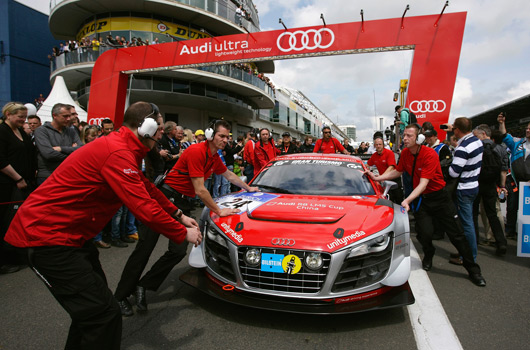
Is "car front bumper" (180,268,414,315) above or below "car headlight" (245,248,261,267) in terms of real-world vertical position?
below

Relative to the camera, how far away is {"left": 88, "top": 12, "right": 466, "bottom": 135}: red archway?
869 centimetres

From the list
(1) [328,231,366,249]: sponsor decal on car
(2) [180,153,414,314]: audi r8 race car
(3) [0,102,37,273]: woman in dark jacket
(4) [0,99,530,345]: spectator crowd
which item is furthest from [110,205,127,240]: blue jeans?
(1) [328,231,366,249]: sponsor decal on car

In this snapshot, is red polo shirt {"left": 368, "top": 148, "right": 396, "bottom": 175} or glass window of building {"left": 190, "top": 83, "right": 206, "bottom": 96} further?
glass window of building {"left": 190, "top": 83, "right": 206, "bottom": 96}

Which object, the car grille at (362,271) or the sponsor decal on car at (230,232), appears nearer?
the car grille at (362,271)

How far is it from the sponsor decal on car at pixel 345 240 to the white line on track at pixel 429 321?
0.83m

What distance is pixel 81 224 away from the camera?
5.82ft

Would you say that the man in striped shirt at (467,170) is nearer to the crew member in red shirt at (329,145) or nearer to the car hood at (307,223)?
the car hood at (307,223)

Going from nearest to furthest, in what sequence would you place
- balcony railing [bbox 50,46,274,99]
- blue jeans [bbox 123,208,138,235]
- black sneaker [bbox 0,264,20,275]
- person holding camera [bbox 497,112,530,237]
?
black sneaker [bbox 0,264,20,275] < person holding camera [bbox 497,112,530,237] < blue jeans [bbox 123,208,138,235] < balcony railing [bbox 50,46,274,99]

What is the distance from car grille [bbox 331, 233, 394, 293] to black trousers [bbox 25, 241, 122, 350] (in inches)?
59.8

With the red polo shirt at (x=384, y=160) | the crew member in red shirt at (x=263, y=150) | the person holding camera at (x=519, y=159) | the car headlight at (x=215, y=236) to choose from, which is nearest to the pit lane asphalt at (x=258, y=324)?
the car headlight at (x=215, y=236)

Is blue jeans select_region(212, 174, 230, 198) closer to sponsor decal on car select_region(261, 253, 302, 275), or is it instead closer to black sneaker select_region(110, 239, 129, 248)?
black sneaker select_region(110, 239, 129, 248)

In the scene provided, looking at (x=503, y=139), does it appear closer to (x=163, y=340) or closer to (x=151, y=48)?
(x=163, y=340)

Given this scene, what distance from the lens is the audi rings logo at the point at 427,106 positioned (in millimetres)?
8719

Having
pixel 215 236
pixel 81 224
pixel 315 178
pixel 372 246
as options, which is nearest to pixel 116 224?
pixel 215 236
